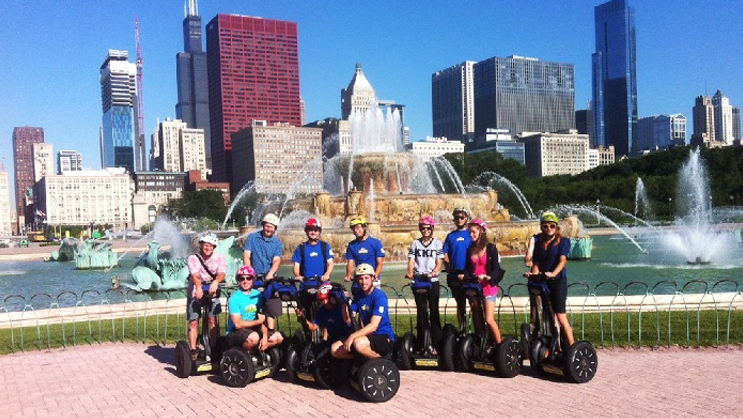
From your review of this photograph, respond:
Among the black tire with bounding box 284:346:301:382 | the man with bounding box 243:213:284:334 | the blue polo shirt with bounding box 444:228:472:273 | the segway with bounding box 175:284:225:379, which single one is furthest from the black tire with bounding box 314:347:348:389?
the blue polo shirt with bounding box 444:228:472:273

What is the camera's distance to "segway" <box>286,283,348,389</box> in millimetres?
8227

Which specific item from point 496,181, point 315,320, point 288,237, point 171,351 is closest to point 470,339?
point 315,320

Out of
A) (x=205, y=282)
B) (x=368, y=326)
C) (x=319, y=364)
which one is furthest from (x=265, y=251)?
(x=368, y=326)

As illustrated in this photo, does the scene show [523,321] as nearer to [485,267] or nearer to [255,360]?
[485,267]

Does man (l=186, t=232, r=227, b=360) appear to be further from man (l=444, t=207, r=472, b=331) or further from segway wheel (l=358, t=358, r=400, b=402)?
man (l=444, t=207, r=472, b=331)

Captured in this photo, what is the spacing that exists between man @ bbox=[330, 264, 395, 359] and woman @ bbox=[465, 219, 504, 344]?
136 centimetres

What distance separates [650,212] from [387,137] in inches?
1542

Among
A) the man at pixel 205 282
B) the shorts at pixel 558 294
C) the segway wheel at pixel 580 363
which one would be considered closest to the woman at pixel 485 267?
the shorts at pixel 558 294

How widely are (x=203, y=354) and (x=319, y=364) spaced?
6.14 feet

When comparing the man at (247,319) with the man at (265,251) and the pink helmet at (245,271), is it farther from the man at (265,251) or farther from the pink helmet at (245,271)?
the man at (265,251)

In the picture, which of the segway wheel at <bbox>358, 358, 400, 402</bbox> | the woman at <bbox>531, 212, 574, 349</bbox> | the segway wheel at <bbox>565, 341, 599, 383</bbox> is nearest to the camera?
the segway wheel at <bbox>358, 358, 400, 402</bbox>

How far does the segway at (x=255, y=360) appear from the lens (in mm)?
8406

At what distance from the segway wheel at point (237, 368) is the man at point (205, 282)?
0.71 meters

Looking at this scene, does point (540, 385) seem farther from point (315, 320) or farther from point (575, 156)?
point (575, 156)
